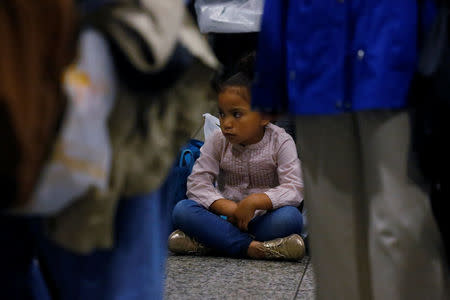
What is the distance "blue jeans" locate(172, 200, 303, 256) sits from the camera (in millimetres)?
3014

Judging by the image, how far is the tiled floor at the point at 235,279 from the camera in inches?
102

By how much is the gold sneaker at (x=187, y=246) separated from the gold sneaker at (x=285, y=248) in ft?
0.89

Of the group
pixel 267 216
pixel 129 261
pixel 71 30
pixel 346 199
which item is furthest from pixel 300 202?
pixel 71 30

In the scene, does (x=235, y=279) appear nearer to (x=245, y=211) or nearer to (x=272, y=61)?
(x=245, y=211)

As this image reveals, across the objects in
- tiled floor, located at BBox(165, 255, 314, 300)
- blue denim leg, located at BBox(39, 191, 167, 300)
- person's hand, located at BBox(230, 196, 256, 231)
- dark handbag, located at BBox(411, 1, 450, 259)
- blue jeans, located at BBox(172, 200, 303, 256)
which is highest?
dark handbag, located at BBox(411, 1, 450, 259)

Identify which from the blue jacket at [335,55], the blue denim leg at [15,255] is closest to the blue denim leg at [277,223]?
the blue jacket at [335,55]

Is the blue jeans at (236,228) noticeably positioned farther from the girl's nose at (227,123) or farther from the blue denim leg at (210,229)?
the girl's nose at (227,123)

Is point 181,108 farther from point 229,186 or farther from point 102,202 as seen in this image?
point 229,186

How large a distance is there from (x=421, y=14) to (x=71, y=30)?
0.84 meters

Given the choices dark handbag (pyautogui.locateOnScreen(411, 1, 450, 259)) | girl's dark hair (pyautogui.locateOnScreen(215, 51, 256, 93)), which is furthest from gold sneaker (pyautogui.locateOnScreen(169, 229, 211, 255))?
dark handbag (pyautogui.locateOnScreen(411, 1, 450, 259))

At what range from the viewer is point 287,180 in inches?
121

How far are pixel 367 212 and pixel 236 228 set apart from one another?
1348 millimetres

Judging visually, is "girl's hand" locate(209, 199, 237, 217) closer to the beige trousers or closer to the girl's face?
the girl's face

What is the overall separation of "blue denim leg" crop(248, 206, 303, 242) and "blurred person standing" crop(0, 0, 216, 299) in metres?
1.68
